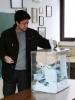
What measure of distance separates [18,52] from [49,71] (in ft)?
1.92

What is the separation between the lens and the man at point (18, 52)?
9.28ft

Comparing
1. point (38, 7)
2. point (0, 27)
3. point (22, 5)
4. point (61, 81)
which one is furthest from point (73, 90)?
point (38, 7)

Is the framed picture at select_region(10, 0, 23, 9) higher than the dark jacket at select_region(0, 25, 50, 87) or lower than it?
higher

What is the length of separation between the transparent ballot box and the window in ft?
12.6

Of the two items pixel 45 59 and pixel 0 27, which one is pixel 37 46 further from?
pixel 0 27

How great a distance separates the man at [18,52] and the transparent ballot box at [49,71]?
343 millimetres

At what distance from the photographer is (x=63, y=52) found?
253cm

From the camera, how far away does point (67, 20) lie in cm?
638

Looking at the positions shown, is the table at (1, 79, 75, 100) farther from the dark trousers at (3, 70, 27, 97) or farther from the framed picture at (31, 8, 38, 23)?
the framed picture at (31, 8, 38, 23)

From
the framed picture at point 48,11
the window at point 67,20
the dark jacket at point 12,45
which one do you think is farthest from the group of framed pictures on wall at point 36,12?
the dark jacket at point 12,45

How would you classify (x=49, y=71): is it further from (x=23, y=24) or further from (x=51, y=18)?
(x=51, y=18)

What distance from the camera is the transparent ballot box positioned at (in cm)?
233

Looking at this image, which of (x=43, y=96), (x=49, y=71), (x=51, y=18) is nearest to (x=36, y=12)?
(x=51, y=18)

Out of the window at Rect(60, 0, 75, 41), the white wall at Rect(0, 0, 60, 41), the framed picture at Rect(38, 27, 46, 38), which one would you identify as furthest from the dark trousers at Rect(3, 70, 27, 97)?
the window at Rect(60, 0, 75, 41)
